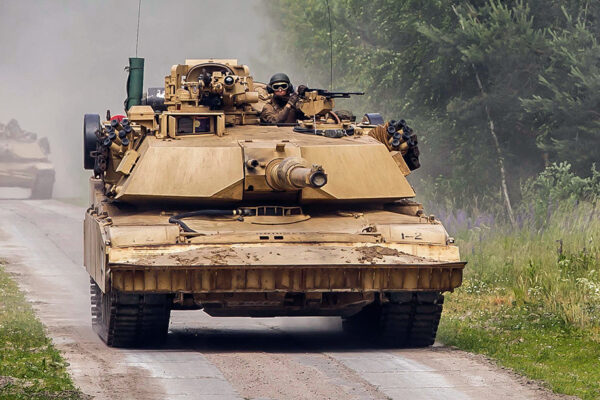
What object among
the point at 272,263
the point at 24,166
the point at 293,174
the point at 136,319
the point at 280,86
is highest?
the point at 280,86

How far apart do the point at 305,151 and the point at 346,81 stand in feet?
68.1

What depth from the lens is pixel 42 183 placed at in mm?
44844

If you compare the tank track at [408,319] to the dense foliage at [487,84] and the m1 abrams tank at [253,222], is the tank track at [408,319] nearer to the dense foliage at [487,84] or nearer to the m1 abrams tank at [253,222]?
the m1 abrams tank at [253,222]

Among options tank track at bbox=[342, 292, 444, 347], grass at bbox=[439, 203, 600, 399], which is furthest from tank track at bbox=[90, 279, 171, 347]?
grass at bbox=[439, 203, 600, 399]

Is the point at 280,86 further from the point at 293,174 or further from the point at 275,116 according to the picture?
the point at 293,174

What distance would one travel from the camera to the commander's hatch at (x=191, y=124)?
1531cm

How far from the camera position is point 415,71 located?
93.4 feet

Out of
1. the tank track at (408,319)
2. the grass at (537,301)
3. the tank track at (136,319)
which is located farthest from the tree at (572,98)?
the tank track at (136,319)

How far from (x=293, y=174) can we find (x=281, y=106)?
319 centimetres

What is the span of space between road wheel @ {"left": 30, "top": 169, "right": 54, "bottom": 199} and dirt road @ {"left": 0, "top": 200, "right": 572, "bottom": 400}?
26.0 meters

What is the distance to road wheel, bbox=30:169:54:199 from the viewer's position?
147 feet

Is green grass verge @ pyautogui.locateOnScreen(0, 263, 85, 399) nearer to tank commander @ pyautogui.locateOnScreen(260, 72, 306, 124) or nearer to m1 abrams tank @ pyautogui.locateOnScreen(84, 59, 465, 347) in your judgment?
m1 abrams tank @ pyautogui.locateOnScreen(84, 59, 465, 347)

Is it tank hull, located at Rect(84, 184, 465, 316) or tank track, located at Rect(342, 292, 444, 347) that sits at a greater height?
tank hull, located at Rect(84, 184, 465, 316)

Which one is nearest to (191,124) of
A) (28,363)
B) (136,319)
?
(136,319)
